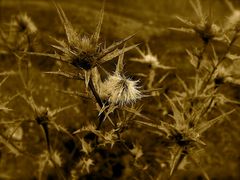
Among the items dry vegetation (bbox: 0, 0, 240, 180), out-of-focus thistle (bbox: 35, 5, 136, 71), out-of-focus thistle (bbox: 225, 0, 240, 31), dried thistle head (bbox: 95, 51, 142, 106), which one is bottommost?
dry vegetation (bbox: 0, 0, 240, 180)

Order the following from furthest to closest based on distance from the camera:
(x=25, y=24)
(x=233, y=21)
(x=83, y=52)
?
(x=25, y=24)
(x=233, y=21)
(x=83, y=52)

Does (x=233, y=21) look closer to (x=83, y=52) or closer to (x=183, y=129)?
(x=183, y=129)

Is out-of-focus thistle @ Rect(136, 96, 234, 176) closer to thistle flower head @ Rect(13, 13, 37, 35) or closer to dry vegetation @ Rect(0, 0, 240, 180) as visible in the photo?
Result: dry vegetation @ Rect(0, 0, 240, 180)

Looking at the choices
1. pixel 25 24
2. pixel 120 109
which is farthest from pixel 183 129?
pixel 25 24

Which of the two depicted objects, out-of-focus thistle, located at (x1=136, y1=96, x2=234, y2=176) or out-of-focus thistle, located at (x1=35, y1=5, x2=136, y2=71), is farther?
out-of-focus thistle, located at (x1=136, y1=96, x2=234, y2=176)

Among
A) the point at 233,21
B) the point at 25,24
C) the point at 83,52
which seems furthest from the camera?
the point at 25,24

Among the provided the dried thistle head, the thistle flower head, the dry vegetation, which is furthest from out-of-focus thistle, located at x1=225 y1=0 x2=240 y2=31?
the thistle flower head

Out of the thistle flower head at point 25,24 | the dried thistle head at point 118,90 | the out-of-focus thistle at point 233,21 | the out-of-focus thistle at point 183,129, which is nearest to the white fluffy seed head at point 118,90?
the dried thistle head at point 118,90

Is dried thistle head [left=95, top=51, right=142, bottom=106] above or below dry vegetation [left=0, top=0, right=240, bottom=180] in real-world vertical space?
above
